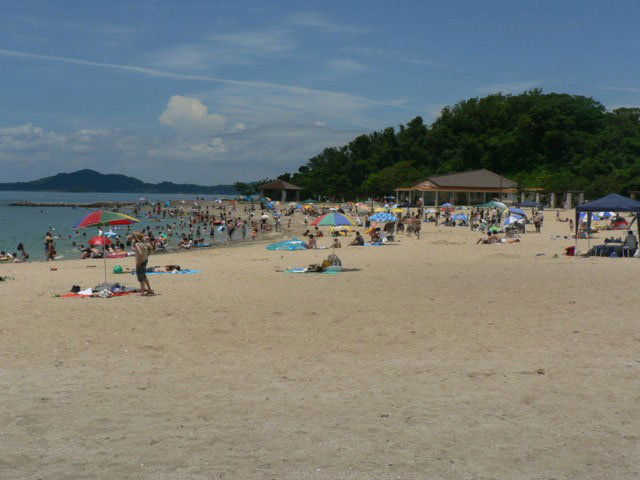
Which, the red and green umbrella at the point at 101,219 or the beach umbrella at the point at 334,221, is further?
the beach umbrella at the point at 334,221

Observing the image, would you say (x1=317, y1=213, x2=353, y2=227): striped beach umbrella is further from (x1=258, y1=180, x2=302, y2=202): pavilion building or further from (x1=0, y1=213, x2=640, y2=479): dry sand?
(x1=258, y1=180, x2=302, y2=202): pavilion building

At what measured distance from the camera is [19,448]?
520 cm

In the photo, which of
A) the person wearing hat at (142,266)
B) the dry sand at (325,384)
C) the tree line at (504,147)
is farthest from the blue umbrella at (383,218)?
the tree line at (504,147)

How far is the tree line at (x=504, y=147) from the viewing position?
76625 mm

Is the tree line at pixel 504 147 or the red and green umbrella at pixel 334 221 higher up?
the tree line at pixel 504 147

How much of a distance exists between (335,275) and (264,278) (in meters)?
1.82

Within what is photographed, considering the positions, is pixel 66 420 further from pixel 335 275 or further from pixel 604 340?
pixel 335 275

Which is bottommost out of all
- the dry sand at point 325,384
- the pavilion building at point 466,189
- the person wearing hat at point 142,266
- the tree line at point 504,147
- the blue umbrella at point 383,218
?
the dry sand at point 325,384

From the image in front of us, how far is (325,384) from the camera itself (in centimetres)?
718

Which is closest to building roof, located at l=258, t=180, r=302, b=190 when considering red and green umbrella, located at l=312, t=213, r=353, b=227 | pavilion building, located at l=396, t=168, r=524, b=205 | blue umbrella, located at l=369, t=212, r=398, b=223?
pavilion building, located at l=396, t=168, r=524, b=205

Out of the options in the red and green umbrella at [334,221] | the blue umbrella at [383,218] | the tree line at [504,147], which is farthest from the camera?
the tree line at [504,147]

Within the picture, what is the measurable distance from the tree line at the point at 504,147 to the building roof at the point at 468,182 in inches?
114

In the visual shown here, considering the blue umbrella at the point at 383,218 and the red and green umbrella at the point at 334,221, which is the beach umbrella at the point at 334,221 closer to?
the red and green umbrella at the point at 334,221

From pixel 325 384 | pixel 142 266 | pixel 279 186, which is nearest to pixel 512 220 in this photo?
pixel 142 266
